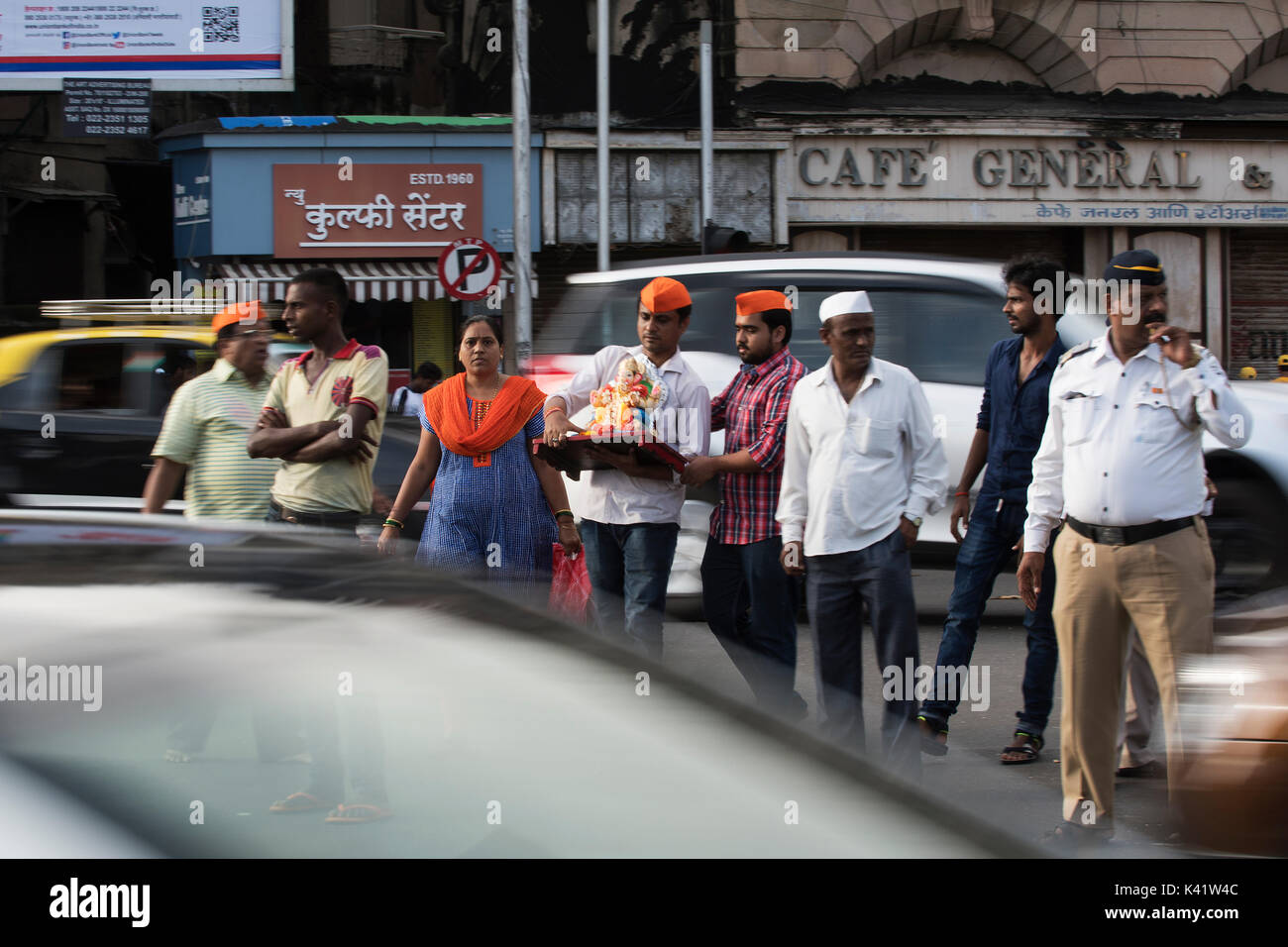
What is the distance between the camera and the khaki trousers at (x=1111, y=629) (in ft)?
13.4

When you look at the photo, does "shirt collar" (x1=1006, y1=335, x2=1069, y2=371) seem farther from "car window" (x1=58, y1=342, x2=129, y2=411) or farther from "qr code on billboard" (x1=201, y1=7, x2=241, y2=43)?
"qr code on billboard" (x1=201, y1=7, x2=241, y2=43)

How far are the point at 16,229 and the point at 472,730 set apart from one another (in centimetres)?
2321

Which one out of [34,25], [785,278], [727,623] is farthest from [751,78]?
[727,623]

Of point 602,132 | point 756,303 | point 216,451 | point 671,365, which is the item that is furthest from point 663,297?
point 602,132

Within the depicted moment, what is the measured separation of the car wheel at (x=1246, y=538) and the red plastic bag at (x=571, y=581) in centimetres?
312

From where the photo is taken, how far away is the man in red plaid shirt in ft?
17.6

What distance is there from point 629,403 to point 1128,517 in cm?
199

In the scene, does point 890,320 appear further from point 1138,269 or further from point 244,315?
point 244,315

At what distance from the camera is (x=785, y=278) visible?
26.0 ft

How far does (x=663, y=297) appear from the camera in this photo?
558 centimetres

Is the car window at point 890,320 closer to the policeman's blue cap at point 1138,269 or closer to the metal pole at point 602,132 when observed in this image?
the policeman's blue cap at point 1138,269

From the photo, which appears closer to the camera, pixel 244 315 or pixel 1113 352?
pixel 1113 352

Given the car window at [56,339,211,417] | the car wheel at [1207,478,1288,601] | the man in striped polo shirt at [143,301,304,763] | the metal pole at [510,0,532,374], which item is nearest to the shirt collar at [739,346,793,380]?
the man in striped polo shirt at [143,301,304,763]
